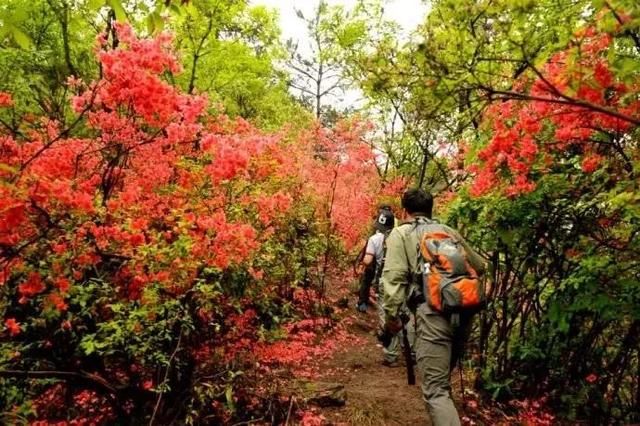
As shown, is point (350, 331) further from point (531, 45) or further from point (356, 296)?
point (531, 45)

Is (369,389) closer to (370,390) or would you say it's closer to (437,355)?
(370,390)

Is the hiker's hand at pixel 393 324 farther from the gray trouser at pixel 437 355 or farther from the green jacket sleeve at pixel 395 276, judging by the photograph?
the gray trouser at pixel 437 355

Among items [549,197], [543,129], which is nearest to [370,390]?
[549,197]

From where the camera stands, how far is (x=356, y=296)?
10969mm

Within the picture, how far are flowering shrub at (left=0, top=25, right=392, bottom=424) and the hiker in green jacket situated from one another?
4.33 ft

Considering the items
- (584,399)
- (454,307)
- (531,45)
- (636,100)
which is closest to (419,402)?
(584,399)

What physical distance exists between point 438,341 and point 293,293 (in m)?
4.96

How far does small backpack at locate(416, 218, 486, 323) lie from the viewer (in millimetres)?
3221

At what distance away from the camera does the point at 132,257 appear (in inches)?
149

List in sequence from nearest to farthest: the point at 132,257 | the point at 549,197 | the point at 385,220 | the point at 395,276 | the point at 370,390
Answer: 1. the point at 395,276
2. the point at 132,257
3. the point at 549,197
4. the point at 370,390
5. the point at 385,220

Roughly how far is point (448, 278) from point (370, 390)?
2.52m

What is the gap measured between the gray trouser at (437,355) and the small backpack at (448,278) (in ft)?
0.34

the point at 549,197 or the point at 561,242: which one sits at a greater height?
the point at 549,197

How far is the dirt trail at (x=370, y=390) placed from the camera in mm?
4387
